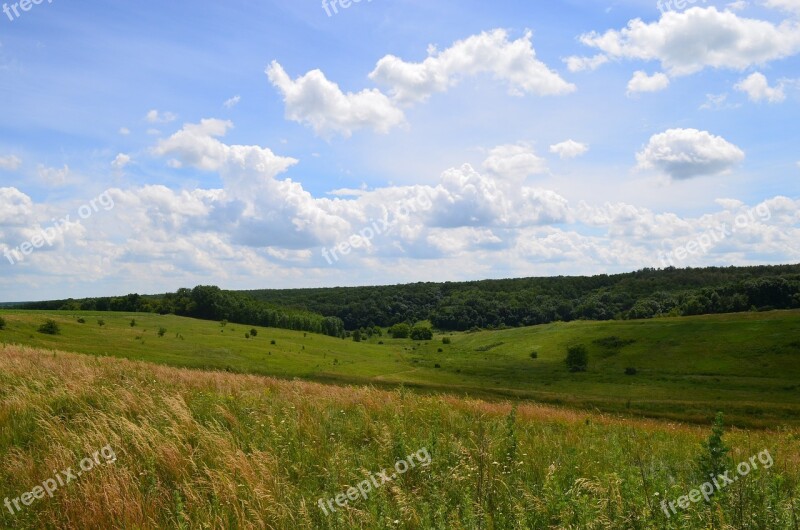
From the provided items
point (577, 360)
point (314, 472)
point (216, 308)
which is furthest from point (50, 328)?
point (314, 472)

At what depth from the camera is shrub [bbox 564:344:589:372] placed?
9300cm

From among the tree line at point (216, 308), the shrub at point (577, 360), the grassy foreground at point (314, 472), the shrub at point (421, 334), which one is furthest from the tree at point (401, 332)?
the grassy foreground at point (314, 472)

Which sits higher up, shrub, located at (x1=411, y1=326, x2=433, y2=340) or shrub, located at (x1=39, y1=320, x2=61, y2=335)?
shrub, located at (x1=39, y1=320, x2=61, y2=335)

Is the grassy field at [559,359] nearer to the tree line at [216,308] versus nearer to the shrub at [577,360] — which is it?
the shrub at [577,360]

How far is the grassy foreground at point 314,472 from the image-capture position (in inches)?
208

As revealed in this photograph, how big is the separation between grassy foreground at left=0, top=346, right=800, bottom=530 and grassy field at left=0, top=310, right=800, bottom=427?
40841 mm

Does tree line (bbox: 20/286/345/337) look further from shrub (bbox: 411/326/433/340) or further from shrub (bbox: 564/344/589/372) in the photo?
shrub (bbox: 564/344/589/372)

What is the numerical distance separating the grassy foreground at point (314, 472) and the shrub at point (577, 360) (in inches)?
3470

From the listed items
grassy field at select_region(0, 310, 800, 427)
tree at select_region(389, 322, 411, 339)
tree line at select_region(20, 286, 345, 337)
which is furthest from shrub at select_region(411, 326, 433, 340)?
grassy field at select_region(0, 310, 800, 427)

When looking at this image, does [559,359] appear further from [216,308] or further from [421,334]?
[216,308]

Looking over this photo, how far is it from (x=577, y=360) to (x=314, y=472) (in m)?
95.0

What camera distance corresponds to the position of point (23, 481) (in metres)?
6.57

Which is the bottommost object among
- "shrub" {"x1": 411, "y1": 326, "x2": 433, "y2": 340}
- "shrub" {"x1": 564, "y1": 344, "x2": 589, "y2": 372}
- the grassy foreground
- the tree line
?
"shrub" {"x1": 411, "y1": 326, "x2": 433, "y2": 340}

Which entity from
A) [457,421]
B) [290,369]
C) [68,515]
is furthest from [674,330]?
[68,515]
